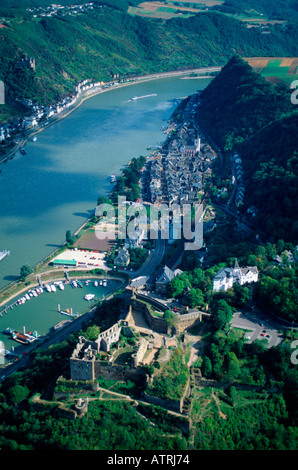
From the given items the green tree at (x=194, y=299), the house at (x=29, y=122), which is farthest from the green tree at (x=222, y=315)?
the house at (x=29, y=122)

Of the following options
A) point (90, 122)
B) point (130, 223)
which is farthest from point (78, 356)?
point (90, 122)

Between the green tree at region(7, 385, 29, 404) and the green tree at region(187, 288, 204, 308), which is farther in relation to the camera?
the green tree at region(187, 288, 204, 308)

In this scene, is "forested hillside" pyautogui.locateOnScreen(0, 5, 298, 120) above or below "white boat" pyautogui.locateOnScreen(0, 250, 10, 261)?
above

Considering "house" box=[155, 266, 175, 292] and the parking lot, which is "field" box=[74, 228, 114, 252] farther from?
the parking lot

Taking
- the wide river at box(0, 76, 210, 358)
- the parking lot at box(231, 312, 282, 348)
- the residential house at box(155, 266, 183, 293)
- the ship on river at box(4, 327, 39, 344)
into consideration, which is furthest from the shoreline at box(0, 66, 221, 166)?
the parking lot at box(231, 312, 282, 348)

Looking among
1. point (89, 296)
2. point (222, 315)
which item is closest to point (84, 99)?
point (89, 296)

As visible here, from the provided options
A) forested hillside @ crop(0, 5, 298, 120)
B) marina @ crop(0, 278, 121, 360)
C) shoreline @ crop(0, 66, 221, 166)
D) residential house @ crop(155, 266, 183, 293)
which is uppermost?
forested hillside @ crop(0, 5, 298, 120)

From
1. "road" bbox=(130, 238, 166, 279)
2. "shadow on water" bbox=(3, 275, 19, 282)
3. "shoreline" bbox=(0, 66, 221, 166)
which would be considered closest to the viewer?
"road" bbox=(130, 238, 166, 279)
